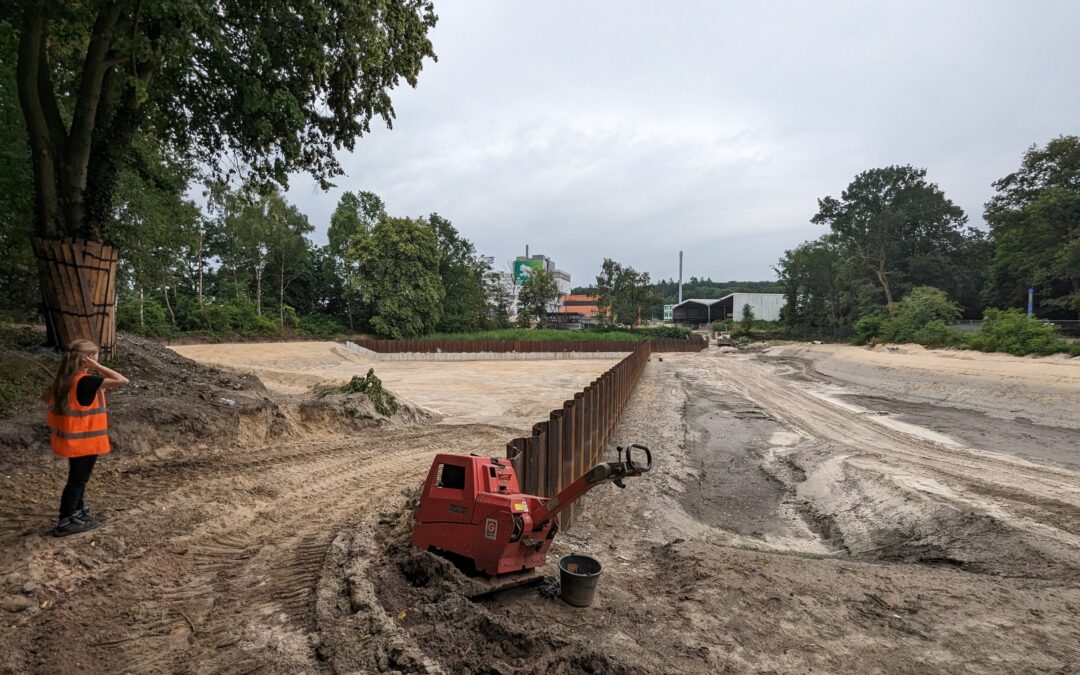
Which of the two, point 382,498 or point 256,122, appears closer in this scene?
point 382,498

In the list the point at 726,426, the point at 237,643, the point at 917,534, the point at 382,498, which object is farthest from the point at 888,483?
the point at 237,643

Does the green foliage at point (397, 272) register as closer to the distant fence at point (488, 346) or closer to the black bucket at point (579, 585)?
the distant fence at point (488, 346)

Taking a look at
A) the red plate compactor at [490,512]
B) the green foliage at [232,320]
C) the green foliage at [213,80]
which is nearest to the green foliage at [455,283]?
the green foliage at [232,320]

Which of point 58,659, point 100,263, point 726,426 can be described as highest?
point 100,263

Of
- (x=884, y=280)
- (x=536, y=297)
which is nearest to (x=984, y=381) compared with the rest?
(x=884, y=280)

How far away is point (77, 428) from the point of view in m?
4.42

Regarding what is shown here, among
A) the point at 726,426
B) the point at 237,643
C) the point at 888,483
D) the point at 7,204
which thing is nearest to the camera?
the point at 237,643

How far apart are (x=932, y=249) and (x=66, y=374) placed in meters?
68.9

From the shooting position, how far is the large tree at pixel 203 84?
777 centimetres

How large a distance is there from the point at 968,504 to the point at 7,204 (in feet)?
56.0

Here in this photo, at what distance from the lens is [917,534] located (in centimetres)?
628

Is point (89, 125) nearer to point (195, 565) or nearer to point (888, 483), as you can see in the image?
point (195, 565)

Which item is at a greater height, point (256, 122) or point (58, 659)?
point (256, 122)

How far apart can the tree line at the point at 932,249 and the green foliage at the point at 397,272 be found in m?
38.5
